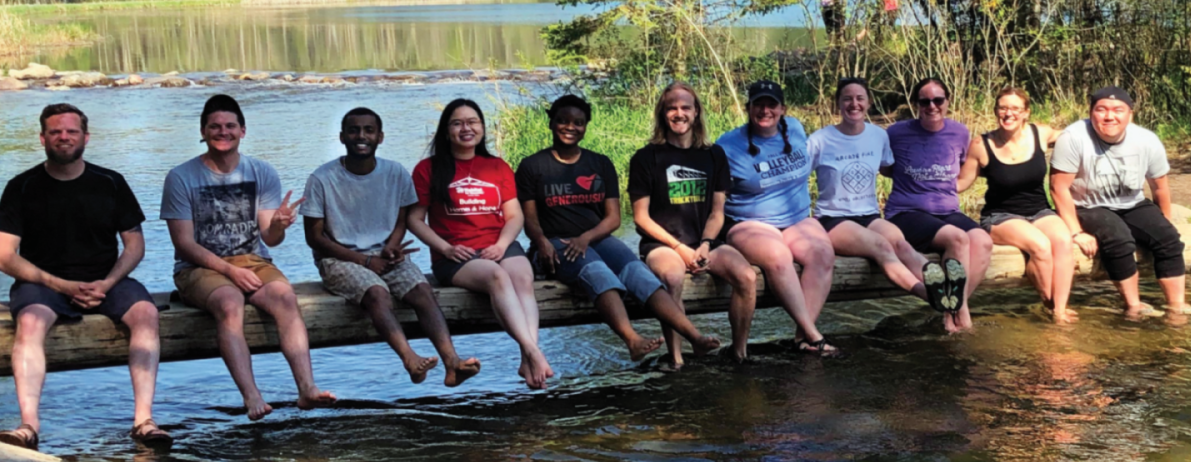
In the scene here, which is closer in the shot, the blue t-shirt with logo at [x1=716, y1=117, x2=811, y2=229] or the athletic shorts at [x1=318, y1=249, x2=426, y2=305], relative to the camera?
the athletic shorts at [x1=318, y1=249, x2=426, y2=305]

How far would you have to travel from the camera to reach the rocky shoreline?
2478 centimetres

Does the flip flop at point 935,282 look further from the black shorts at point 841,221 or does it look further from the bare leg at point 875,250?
the black shorts at point 841,221

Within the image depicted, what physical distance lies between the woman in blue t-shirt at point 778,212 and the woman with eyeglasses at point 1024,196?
1.10m

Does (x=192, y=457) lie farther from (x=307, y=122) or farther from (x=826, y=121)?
(x=307, y=122)

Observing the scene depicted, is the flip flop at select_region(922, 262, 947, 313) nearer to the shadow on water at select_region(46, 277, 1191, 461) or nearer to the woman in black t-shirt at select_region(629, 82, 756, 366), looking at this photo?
the shadow on water at select_region(46, 277, 1191, 461)

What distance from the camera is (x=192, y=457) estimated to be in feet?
17.4

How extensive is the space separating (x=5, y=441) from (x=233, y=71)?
24.2 metres

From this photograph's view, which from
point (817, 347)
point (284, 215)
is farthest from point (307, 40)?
point (284, 215)

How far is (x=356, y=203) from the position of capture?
5.78m

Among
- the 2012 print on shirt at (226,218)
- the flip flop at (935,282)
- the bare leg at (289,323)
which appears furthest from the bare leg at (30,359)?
the flip flop at (935,282)

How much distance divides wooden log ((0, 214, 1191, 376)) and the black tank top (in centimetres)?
87

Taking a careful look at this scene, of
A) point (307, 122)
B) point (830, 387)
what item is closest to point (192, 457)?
point (830, 387)

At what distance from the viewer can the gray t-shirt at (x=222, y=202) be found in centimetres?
549

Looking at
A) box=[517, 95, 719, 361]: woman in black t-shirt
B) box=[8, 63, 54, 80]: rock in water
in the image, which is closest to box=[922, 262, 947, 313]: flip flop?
box=[517, 95, 719, 361]: woman in black t-shirt
